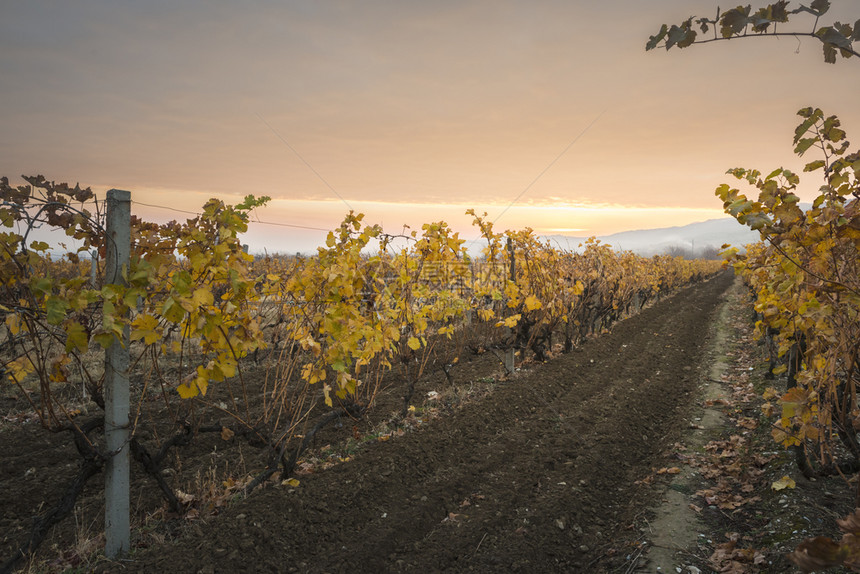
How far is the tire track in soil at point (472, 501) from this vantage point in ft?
10.4

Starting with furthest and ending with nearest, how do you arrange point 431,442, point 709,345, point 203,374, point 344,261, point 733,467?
point 709,345
point 431,442
point 733,467
point 344,261
point 203,374

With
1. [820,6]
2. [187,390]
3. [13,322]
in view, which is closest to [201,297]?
[187,390]

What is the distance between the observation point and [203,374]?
306 centimetres

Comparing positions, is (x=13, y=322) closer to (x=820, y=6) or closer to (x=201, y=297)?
(x=201, y=297)

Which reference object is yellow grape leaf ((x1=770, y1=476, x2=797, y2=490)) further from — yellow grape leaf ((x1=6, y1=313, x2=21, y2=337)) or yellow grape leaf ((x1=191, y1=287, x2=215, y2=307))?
yellow grape leaf ((x1=6, y1=313, x2=21, y2=337))

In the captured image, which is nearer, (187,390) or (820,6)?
(820,6)

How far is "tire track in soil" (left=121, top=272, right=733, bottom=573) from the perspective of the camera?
3156mm

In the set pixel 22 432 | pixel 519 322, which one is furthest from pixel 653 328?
pixel 22 432

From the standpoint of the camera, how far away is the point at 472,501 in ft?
13.0

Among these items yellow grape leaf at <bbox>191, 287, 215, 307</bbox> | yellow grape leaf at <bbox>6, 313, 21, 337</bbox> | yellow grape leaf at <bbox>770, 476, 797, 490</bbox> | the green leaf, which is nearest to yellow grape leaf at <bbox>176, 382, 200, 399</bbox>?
yellow grape leaf at <bbox>191, 287, 215, 307</bbox>

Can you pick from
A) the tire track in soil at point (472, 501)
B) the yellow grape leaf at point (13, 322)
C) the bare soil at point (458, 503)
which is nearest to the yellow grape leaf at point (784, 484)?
the bare soil at point (458, 503)

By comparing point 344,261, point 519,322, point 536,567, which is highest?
point 344,261

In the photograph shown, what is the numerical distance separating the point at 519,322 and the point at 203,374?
6.01m

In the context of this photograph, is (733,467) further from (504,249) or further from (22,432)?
(22,432)
